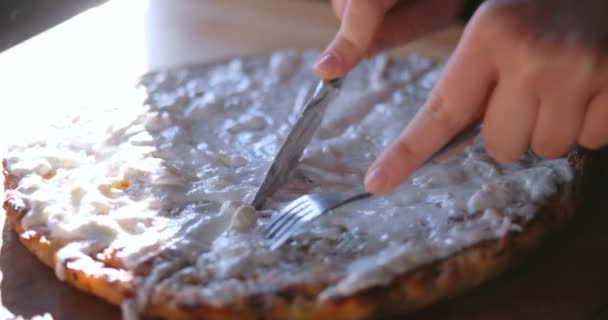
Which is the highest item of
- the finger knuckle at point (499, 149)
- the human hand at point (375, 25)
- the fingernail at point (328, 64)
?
the human hand at point (375, 25)

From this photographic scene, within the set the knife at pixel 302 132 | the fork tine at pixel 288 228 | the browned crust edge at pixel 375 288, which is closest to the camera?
the browned crust edge at pixel 375 288

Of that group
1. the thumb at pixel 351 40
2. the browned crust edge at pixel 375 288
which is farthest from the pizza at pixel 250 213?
the thumb at pixel 351 40

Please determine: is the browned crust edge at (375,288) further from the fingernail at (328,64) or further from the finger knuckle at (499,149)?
the fingernail at (328,64)

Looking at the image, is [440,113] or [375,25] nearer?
[440,113]

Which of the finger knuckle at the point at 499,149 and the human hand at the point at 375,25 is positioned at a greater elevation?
the human hand at the point at 375,25

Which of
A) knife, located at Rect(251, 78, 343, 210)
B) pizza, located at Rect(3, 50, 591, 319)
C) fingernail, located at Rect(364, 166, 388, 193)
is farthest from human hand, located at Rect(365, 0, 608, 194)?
knife, located at Rect(251, 78, 343, 210)

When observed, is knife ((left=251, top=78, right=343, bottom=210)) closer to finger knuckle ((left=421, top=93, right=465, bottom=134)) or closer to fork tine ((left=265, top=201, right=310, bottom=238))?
fork tine ((left=265, top=201, right=310, bottom=238))

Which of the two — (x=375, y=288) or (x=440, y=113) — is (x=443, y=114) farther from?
(x=375, y=288)

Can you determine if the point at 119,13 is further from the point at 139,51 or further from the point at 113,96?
the point at 113,96

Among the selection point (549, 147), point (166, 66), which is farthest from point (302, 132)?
point (166, 66)
